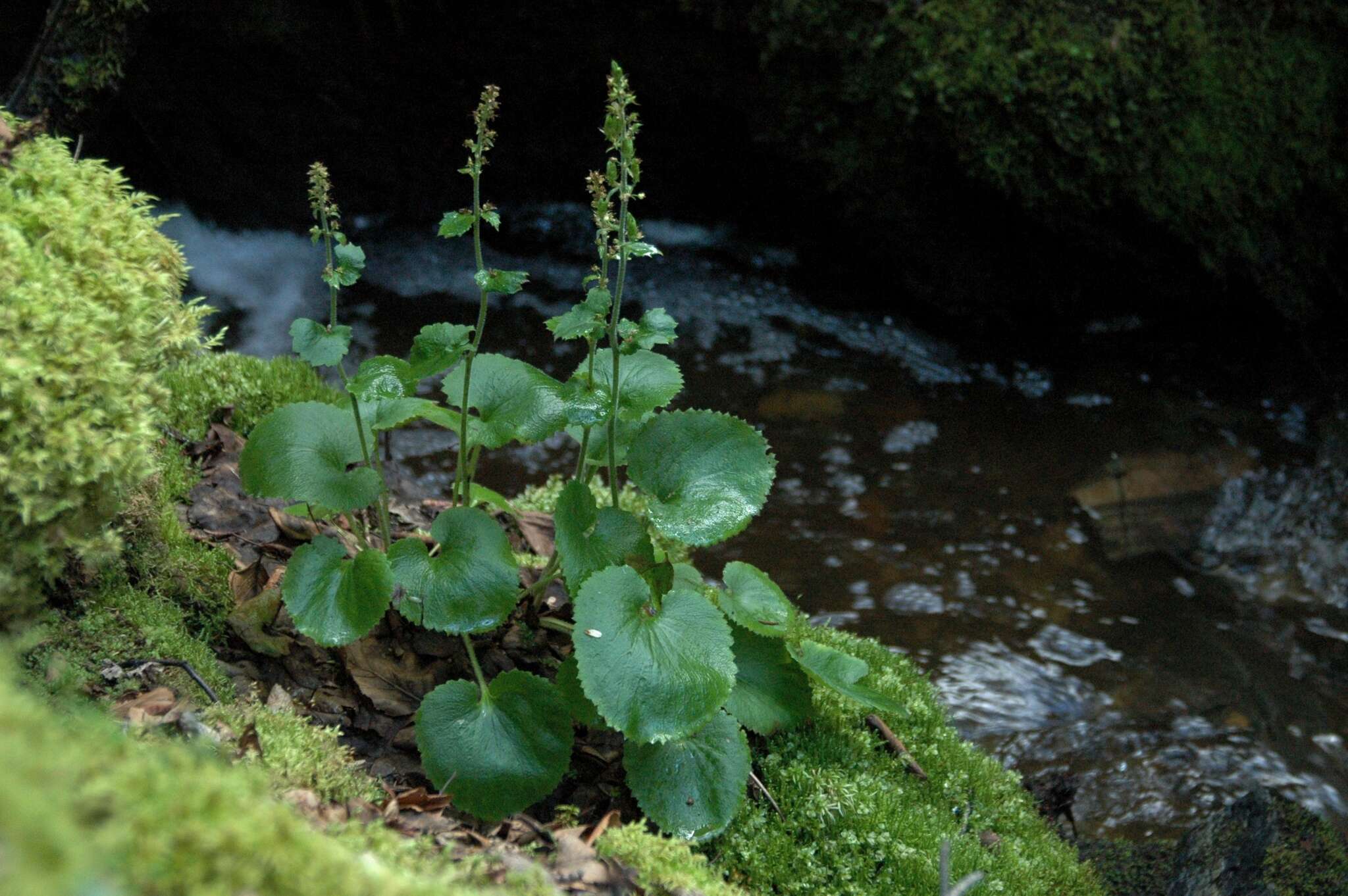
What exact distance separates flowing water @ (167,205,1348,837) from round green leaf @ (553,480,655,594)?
238 cm

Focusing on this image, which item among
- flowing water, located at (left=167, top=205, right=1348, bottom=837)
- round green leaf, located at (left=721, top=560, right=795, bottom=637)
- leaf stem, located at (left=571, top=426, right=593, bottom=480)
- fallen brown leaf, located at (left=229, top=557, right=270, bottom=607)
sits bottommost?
flowing water, located at (left=167, top=205, right=1348, bottom=837)

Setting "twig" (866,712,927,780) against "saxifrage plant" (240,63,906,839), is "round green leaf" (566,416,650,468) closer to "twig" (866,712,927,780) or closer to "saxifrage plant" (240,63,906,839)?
"saxifrage plant" (240,63,906,839)

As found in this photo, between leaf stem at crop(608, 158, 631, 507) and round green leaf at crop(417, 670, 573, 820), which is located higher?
leaf stem at crop(608, 158, 631, 507)

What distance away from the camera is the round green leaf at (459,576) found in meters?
2.39

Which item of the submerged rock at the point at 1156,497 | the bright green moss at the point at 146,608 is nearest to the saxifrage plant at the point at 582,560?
the bright green moss at the point at 146,608

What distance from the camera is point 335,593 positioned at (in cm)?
236

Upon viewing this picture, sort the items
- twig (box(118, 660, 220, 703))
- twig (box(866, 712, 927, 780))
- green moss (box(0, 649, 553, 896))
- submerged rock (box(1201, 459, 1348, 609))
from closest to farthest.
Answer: green moss (box(0, 649, 553, 896)) < twig (box(118, 660, 220, 703)) < twig (box(866, 712, 927, 780)) < submerged rock (box(1201, 459, 1348, 609))

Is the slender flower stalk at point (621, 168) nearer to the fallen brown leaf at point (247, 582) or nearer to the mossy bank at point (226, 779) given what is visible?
the mossy bank at point (226, 779)

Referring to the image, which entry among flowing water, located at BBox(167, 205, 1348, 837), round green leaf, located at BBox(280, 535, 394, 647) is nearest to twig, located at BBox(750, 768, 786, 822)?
round green leaf, located at BBox(280, 535, 394, 647)

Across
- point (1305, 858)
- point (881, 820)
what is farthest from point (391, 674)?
point (1305, 858)

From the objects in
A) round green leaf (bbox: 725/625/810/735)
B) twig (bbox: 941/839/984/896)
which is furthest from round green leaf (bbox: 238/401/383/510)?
twig (bbox: 941/839/984/896)

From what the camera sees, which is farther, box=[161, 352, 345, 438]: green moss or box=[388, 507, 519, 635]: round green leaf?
box=[161, 352, 345, 438]: green moss

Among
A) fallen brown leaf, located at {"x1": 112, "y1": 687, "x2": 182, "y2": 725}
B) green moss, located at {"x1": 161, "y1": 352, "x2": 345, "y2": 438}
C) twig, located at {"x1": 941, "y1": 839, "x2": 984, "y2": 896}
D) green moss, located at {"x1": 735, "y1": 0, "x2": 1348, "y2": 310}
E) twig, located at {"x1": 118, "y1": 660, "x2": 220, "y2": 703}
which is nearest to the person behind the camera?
twig, located at {"x1": 941, "y1": 839, "x2": 984, "y2": 896}

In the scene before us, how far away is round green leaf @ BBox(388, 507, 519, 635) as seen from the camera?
2393 millimetres
